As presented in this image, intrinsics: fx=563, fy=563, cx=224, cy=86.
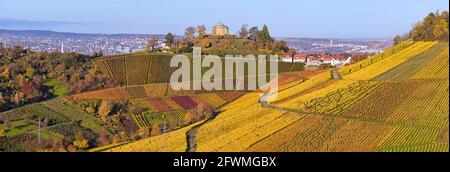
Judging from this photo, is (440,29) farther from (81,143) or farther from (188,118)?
(81,143)

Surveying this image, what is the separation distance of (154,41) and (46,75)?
2690 cm

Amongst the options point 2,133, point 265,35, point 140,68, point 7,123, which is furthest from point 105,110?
point 265,35

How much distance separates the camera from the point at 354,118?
92.7 ft

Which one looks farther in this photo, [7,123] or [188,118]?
[188,118]

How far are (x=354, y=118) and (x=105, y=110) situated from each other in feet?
71.2

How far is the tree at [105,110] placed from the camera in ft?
140

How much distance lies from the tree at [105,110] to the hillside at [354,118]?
1194 cm

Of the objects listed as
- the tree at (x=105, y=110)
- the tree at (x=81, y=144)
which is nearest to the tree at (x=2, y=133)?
the tree at (x=81, y=144)

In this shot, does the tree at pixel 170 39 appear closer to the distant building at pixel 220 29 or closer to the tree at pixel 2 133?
the distant building at pixel 220 29

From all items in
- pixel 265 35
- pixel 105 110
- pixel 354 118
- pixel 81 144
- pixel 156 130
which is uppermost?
pixel 265 35

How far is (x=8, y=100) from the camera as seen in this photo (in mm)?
47375

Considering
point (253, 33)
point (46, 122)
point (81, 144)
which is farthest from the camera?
point (253, 33)

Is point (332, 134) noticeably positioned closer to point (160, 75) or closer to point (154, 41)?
point (160, 75)
